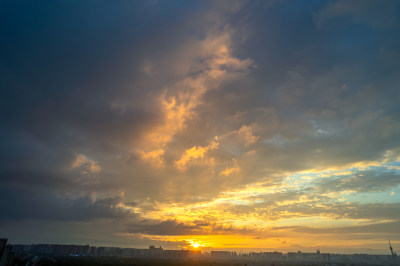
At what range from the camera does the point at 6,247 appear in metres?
50.9
